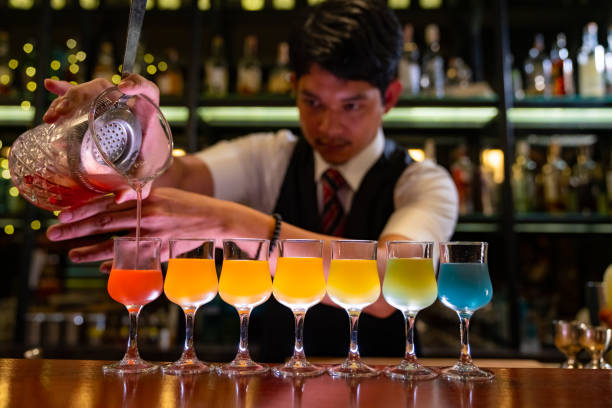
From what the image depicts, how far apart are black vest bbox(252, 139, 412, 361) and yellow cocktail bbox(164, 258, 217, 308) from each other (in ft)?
2.98

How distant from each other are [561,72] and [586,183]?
1.93ft

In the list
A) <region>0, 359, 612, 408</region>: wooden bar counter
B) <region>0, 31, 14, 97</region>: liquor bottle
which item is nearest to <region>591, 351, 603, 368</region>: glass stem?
<region>0, 359, 612, 408</region>: wooden bar counter

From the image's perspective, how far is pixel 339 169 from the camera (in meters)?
2.03

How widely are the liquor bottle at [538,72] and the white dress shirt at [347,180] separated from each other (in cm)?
132

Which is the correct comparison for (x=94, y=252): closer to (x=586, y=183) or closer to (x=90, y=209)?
(x=90, y=209)

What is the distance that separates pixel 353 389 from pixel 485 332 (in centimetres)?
223

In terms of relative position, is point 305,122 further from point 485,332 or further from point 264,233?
point 485,332

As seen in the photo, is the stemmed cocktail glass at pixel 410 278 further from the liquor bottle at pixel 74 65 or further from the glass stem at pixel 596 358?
the liquor bottle at pixel 74 65

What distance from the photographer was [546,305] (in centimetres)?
315

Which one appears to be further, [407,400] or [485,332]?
[485,332]

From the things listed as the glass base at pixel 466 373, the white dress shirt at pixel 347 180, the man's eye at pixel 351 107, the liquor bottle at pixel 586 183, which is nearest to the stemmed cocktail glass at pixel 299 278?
the glass base at pixel 466 373

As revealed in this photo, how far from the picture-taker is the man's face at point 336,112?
1.82m

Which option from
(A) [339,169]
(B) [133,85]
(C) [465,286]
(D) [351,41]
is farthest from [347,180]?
(B) [133,85]

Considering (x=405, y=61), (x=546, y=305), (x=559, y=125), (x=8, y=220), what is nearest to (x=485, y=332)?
(x=546, y=305)
